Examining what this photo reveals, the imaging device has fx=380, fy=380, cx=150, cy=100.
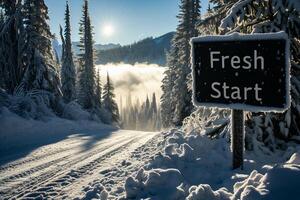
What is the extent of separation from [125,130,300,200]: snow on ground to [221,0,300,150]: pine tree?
0.52 meters

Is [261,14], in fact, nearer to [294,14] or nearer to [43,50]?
[294,14]

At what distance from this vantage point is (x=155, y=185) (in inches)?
227

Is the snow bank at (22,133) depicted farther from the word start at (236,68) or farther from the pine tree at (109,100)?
the pine tree at (109,100)

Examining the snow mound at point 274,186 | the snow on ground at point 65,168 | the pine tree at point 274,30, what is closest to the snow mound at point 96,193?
the snow on ground at point 65,168

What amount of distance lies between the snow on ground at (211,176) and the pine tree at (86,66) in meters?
39.8

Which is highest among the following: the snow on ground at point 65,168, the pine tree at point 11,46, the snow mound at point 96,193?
the pine tree at point 11,46

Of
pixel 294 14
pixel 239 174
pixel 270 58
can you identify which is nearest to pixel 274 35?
pixel 270 58

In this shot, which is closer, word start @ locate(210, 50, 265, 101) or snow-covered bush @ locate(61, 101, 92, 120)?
word start @ locate(210, 50, 265, 101)

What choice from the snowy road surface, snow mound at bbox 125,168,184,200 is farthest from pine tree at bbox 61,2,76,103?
snow mound at bbox 125,168,184,200

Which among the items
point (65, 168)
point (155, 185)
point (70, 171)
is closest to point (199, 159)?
point (155, 185)

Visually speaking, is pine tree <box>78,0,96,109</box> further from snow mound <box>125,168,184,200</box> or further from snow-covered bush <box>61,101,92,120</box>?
snow mound <box>125,168,184,200</box>

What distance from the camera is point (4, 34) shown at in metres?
26.2

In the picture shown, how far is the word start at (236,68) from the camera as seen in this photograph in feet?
17.6

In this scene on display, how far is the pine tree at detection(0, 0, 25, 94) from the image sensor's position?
85.2ft
